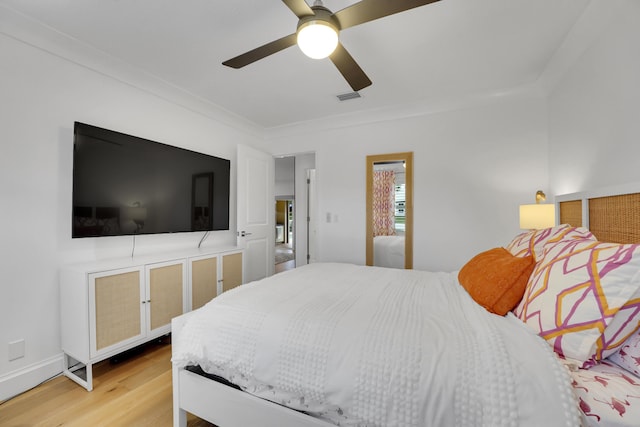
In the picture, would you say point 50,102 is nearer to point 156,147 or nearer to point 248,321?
point 156,147

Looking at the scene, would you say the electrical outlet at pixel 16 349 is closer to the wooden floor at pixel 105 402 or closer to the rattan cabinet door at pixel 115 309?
the wooden floor at pixel 105 402

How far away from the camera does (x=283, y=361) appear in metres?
1.05

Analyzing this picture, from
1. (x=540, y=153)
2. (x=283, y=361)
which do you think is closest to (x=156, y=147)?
(x=283, y=361)

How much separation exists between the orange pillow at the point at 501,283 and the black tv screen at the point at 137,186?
8.61 ft

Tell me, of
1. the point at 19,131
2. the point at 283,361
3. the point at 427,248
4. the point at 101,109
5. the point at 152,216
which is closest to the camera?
the point at 283,361

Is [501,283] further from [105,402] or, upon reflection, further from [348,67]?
[105,402]

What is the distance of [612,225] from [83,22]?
3585 mm

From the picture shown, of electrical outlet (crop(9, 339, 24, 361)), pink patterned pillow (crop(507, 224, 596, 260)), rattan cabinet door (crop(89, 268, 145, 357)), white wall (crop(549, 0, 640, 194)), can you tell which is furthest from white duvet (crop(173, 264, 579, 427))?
electrical outlet (crop(9, 339, 24, 361))

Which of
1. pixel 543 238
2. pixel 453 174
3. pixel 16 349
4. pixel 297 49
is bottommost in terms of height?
pixel 16 349

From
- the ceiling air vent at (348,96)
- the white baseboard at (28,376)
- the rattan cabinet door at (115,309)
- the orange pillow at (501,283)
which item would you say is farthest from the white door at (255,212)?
the orange pillow at (501,283)

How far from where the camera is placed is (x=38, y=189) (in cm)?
184

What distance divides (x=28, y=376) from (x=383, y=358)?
8.00 feet

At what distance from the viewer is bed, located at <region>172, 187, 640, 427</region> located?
0.78 metres

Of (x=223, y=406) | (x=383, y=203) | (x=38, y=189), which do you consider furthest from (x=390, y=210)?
(x=38, y=189)
